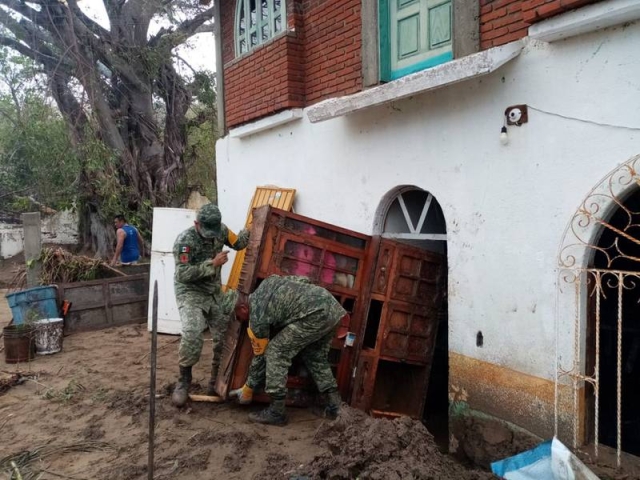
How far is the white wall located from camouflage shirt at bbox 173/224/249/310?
160cm

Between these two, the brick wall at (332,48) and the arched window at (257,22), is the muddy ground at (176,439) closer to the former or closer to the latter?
the brick wall at (332,48)

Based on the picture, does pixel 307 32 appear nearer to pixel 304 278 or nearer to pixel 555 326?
pixel 304 278

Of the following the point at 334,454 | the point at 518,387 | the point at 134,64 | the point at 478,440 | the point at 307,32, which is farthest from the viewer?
the point at 134,64

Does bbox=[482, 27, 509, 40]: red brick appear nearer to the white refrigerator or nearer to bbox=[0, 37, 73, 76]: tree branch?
the white refrigerator

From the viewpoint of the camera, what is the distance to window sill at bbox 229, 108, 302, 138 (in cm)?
663

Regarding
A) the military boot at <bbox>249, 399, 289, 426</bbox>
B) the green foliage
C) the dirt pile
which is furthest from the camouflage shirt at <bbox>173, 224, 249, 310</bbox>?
the green foliage

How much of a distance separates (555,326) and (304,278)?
2167 millimetres

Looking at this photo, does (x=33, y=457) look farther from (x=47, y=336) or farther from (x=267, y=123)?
(x=267, y=123)

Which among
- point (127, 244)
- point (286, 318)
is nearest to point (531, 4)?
point (286, 318)

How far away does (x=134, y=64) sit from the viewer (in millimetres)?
12203

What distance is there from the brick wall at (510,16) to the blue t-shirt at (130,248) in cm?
785

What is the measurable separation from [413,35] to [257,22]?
3090 millimetres

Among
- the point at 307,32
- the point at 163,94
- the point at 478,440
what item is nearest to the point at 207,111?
the point at 163,94

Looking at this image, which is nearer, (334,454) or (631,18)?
(631,18)
